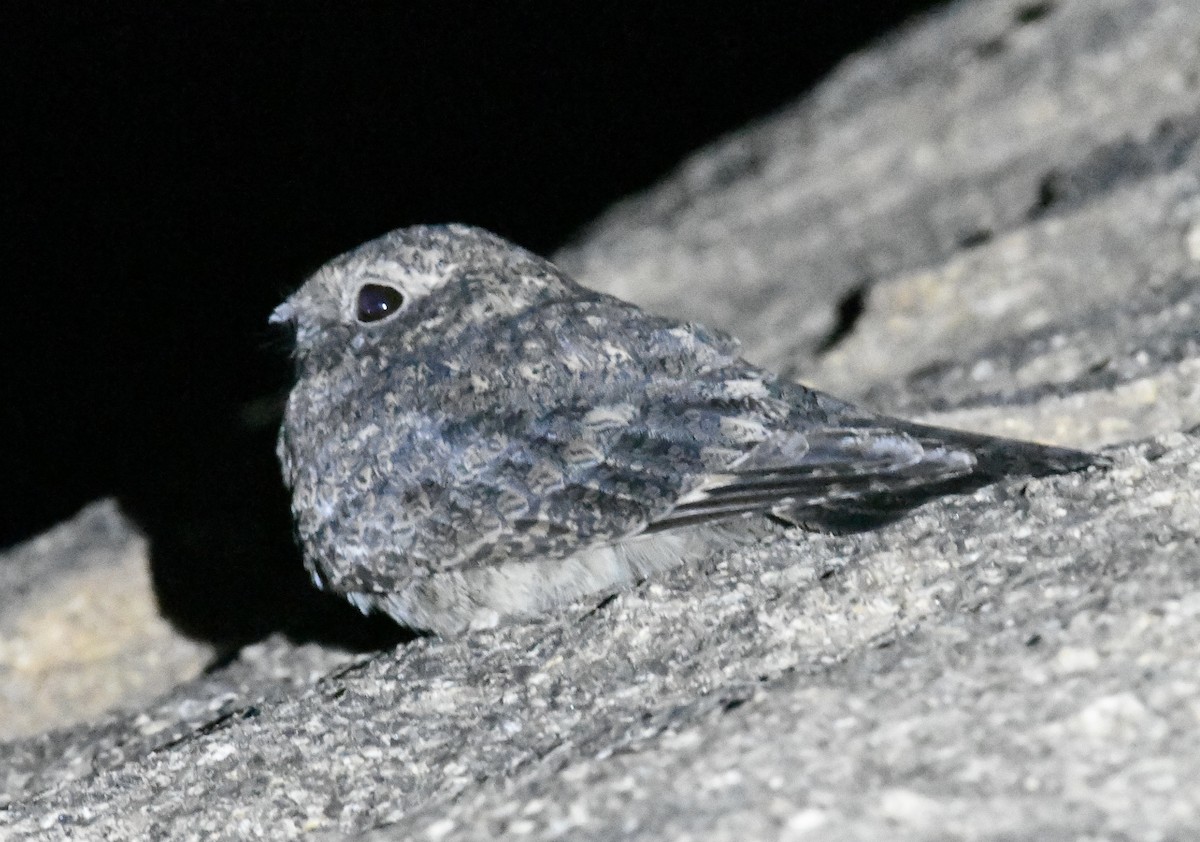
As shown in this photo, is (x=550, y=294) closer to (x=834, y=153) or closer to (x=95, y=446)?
(x=95, y=446)

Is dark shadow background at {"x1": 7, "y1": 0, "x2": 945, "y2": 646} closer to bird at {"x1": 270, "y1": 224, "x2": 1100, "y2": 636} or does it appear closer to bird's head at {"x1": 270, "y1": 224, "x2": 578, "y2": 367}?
bird's head at {"x1": 270, "y1": 224, "x2": 578, "y2": 367}

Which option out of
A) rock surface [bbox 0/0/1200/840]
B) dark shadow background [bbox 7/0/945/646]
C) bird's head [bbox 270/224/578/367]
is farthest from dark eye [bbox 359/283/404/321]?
dark shadow background [bbox 7/0/945/646]

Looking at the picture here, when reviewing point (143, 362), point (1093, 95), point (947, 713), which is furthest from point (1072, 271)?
point (143, 362)

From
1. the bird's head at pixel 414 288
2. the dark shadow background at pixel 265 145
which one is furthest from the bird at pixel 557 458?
the dark shadow background at pixel 265 145

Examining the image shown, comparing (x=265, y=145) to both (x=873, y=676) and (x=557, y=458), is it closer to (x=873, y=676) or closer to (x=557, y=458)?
(x=557, y=458)

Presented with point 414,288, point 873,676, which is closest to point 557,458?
point 414,288

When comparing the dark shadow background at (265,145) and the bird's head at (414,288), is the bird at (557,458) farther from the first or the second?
the dark shadow background at (265,145)
